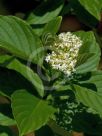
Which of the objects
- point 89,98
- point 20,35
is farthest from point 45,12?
point 89,98

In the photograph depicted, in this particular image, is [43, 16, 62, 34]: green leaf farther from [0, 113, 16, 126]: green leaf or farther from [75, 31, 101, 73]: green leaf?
[0, 113, 16, 126]: green leaf

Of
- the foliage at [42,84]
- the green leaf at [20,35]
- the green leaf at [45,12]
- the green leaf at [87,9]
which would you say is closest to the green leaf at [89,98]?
the foliage at [42,84]

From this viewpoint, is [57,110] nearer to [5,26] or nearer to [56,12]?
[5,26]

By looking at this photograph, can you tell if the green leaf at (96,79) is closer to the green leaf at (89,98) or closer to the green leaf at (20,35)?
the green leaf at (89,98)

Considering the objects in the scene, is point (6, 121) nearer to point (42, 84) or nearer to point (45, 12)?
point (42, 84)

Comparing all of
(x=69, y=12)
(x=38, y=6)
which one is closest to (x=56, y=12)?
(x=38, y=6)
